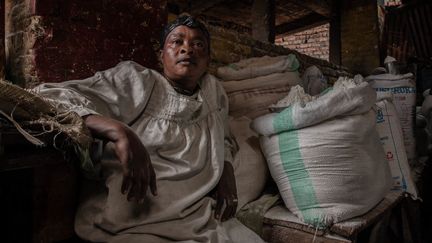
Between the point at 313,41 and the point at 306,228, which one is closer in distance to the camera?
the point at 306,228

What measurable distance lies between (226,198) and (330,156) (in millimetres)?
530

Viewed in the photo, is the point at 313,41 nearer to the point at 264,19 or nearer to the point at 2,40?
the point at 264,19

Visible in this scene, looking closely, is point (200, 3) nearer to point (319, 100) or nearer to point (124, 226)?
point (319, 100)

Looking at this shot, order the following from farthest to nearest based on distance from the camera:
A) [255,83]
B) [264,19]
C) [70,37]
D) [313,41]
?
[313,41]
[264,19]
[255,83]
[70,37]

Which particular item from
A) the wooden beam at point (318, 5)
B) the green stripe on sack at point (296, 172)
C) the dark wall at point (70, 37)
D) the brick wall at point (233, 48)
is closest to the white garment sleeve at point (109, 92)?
the dark wall at point (70, 37)

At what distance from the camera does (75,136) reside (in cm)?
92

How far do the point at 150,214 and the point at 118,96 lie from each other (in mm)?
489

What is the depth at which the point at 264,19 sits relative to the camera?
15.1ft

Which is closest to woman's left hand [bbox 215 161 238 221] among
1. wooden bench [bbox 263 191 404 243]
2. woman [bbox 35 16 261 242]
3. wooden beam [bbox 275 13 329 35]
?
woman [bbox 35 16 261 242]

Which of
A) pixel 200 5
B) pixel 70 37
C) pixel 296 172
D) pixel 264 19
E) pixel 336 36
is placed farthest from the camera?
pixel 336 36

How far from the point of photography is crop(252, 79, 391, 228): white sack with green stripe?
5.03 ft

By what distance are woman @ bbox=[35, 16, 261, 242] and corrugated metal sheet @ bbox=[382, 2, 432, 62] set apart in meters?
5.94

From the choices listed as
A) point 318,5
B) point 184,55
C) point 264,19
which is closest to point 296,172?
point 184,55

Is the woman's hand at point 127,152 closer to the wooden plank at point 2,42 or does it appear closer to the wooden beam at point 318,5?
the wooden plank at point 2,42
